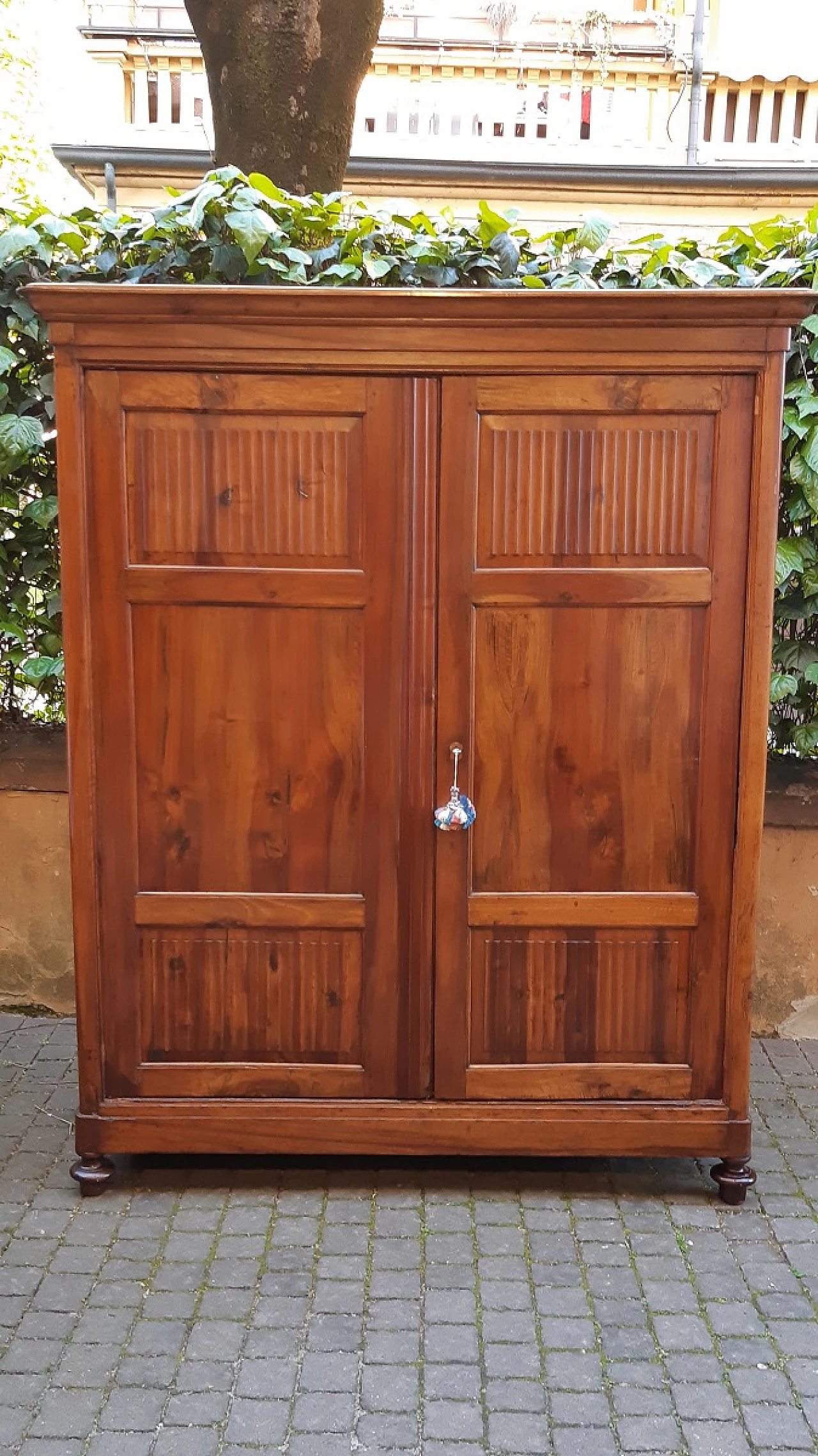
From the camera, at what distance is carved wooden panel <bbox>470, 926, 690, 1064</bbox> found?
10.4 feet

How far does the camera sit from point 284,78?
4.11 metres

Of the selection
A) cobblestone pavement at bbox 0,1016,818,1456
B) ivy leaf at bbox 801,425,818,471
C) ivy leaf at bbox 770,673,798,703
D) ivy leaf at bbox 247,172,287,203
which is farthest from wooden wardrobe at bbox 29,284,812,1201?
ivy leaf at bbox 770,673,798,703

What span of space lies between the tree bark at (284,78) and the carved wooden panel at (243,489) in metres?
1.64

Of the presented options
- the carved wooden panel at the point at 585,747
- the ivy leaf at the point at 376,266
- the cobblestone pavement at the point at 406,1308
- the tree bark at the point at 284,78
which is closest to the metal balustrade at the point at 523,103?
the tree bark at the point at 284,78

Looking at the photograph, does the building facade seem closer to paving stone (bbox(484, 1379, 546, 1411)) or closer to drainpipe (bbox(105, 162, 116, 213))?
drainpipe (bbox(105, 162, 116, 213))

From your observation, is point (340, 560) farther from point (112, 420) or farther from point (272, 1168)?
point (272, 1168)

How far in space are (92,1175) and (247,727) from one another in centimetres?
129

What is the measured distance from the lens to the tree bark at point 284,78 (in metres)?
4.09

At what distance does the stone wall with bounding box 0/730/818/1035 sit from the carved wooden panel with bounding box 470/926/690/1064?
1292mm

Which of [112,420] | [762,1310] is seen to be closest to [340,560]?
[112,420]

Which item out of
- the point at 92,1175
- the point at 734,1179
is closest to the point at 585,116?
the point at 734,1179

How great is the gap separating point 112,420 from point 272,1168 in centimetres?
208

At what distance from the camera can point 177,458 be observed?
117 inches

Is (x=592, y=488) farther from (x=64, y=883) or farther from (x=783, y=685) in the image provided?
(x=64, y=883)
